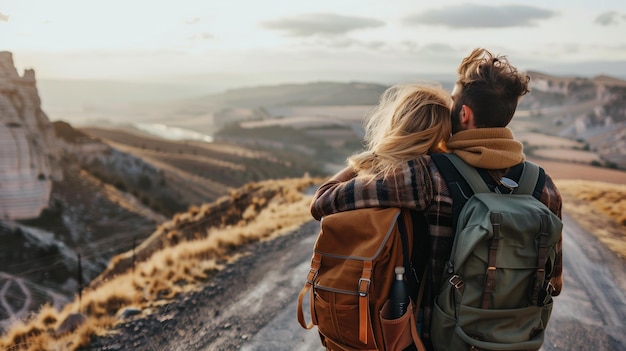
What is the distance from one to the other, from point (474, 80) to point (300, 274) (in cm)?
579

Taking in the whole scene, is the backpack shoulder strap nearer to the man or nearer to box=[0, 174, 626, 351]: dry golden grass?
the man

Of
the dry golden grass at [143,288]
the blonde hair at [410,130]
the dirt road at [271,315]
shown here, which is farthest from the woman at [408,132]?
the dry golden grass at [143,288]

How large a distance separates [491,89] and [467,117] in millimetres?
200

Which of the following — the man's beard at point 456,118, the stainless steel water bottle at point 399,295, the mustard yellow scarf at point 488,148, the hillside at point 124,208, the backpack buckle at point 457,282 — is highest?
the man's beard at point 456,118

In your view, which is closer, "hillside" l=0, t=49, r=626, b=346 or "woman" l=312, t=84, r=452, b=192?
"woman" l=312, t=84, r=452, b=192

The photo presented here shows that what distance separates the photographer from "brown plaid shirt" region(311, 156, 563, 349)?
237 cm

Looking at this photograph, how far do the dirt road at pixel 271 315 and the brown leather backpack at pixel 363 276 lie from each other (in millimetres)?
2798

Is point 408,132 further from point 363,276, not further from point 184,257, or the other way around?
point 184,257

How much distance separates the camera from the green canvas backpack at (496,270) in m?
2.23

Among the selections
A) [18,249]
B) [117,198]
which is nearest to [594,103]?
[117,198]

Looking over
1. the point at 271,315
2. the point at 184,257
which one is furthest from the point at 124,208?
the point at 271,315

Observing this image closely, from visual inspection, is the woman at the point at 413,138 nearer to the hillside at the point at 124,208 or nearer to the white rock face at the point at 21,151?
the hillside at the point at 124,208

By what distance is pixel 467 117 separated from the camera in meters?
2.50

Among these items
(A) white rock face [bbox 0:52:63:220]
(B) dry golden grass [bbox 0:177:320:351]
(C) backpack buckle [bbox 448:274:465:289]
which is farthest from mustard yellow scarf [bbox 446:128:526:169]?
(A) white rock face [bbox 0:52:63:220]
